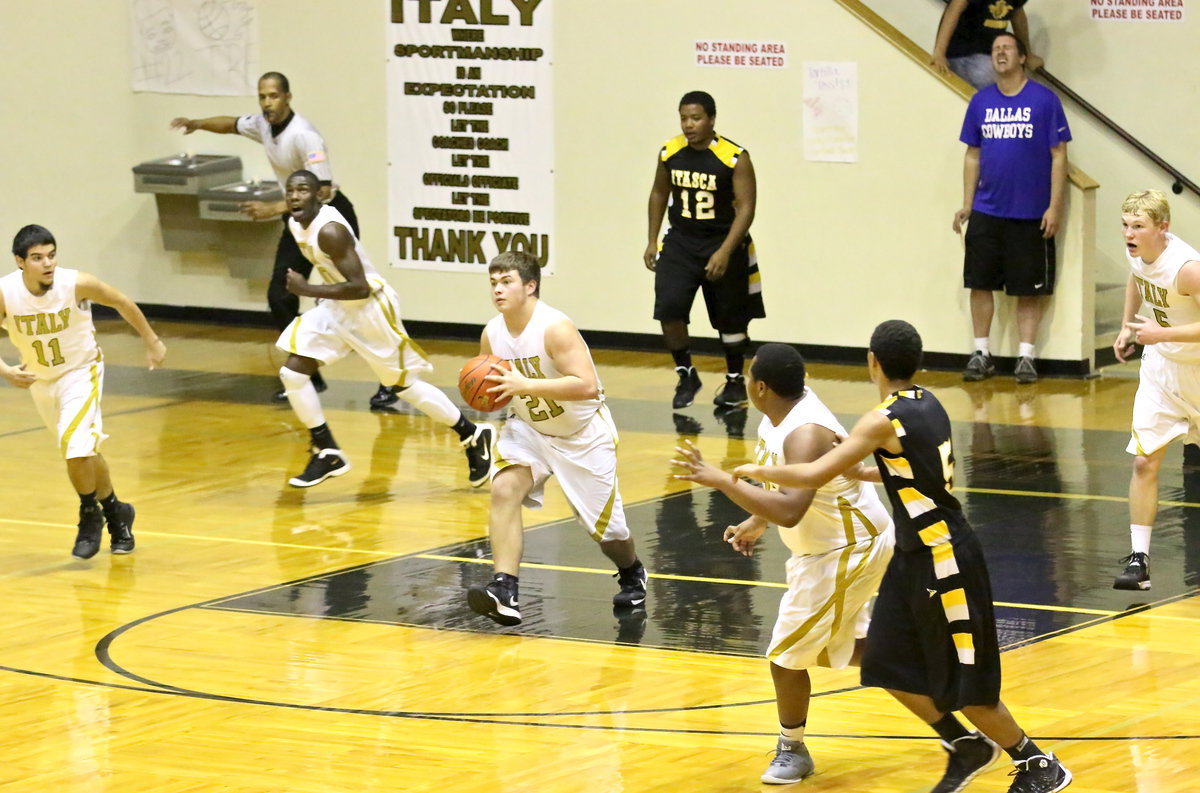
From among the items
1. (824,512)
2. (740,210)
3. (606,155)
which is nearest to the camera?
(824,512)

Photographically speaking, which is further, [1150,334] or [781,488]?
[1150,334]

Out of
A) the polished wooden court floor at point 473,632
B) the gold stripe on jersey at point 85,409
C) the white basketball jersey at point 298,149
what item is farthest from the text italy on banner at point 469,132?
the gold stripe on jersey at point 85,409

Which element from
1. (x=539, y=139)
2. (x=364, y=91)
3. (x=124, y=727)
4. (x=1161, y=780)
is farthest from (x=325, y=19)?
(x=1161, y=780)

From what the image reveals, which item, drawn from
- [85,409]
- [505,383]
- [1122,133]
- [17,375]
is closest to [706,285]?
[1122,133]

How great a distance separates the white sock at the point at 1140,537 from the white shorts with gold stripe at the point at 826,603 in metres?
2.54

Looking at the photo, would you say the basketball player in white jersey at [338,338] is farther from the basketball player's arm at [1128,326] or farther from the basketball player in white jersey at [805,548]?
the basketball player in white jersey at [805,548]

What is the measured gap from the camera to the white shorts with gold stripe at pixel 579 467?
8.13 meters

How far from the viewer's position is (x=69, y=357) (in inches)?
373

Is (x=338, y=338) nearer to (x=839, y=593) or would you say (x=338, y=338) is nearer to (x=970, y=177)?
(x=970, y=177)

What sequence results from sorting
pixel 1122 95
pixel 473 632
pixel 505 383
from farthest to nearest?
pixel 1122 95 < pixel 473 632 < pixel 505 383

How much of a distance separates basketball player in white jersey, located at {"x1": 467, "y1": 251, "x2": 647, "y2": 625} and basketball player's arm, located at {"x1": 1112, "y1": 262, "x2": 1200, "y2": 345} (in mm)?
2215

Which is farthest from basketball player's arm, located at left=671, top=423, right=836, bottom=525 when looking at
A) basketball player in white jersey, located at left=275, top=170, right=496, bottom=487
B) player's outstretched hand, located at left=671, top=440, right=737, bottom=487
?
basketball player in white jersey, located at left=275, top=170, right=496, bottom=487

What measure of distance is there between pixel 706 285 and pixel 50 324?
17.0 feet

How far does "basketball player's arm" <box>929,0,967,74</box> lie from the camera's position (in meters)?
14.4
